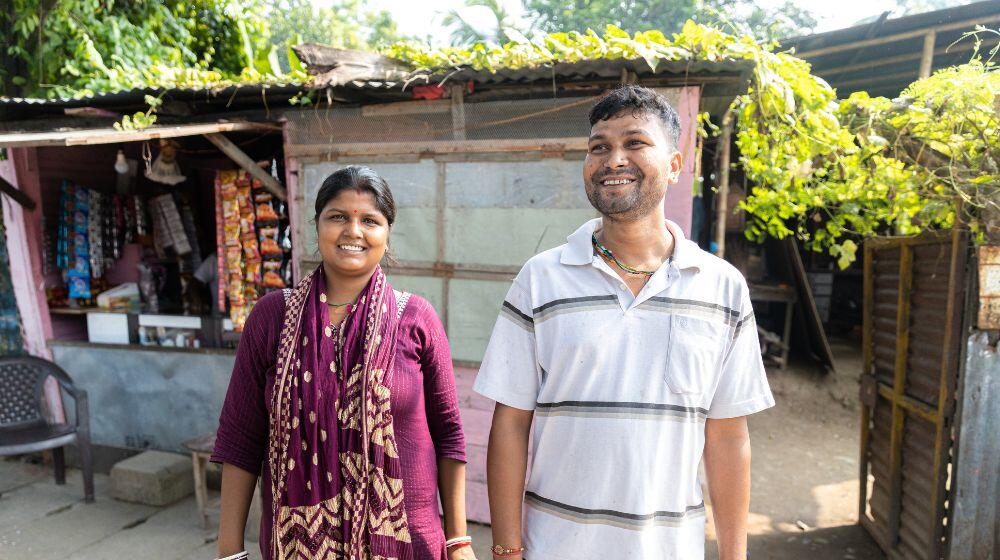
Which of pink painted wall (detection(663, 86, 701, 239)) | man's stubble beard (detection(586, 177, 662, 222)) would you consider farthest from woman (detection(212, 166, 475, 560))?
pink painted wall (detection(663, 86, 701, 239))

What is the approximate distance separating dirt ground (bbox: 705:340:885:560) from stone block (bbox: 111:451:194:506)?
403 centimetres

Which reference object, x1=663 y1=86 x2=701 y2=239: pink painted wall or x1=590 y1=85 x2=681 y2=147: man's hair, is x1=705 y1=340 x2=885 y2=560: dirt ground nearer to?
x1=663 y1=86 x2=701 y2=239: pink painted wall

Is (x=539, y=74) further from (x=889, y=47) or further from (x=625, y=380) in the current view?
(x=889, y=47)

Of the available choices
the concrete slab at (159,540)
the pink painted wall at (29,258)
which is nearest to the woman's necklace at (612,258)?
the concrete slab at (159,540)

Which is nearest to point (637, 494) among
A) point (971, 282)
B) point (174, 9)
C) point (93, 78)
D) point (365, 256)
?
point (365, 256)

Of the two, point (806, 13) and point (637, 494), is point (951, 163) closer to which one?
point (637, 494)

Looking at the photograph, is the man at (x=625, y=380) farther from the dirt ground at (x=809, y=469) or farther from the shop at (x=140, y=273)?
the shop at (x=140, y=273)

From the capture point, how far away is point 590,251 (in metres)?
1.59

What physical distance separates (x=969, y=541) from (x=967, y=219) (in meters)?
1.65

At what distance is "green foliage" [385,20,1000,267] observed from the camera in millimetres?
2904

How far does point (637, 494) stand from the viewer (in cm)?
147

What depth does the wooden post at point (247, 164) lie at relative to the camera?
13.8 ft

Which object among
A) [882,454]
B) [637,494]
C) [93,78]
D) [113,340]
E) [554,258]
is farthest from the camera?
[93,78]

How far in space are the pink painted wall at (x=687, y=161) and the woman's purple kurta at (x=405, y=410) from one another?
2.31 m
